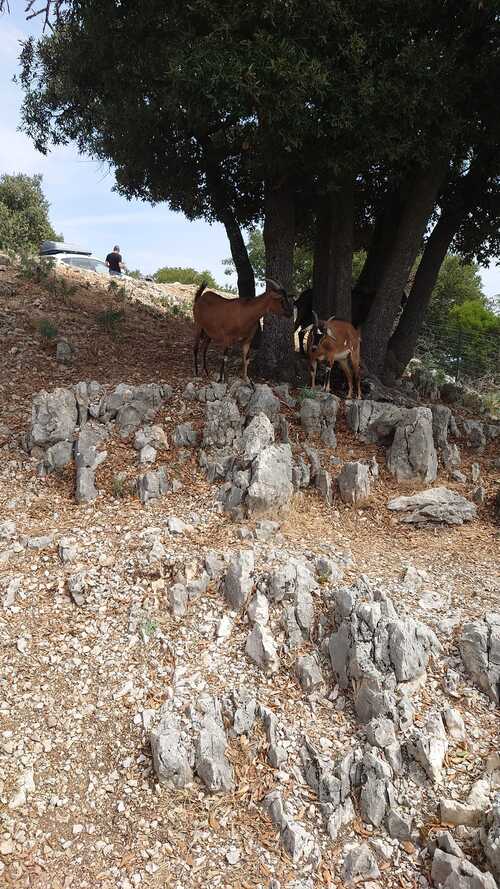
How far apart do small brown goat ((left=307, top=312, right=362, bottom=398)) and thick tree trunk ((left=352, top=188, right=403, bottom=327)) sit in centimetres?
256

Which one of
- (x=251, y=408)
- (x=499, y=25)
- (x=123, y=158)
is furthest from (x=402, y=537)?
(x=123, y=158)

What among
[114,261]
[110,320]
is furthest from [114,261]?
[110,320]

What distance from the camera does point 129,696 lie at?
5160 mm

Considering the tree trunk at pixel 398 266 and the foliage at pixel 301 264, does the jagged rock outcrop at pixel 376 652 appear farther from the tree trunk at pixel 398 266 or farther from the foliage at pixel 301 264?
the foliage at pixel 301 264

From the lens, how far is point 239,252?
11.8 m

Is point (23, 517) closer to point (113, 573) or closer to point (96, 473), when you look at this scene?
point (96, 473)

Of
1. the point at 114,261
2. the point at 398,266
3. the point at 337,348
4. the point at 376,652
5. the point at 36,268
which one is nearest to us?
the point at 376,652

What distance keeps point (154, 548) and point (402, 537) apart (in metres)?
2.96

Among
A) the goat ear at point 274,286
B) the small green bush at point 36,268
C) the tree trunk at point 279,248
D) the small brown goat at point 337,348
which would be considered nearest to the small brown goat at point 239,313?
the goat ear at point 274,286

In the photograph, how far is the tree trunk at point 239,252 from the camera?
11.7 meters

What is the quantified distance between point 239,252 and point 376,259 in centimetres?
294

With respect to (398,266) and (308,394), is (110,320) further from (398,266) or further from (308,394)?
(398,266)

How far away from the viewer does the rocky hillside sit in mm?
4305

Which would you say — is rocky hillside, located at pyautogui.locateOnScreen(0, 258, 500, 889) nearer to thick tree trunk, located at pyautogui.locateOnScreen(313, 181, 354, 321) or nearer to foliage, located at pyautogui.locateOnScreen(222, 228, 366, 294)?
thick tree trunk, located at pyautogui.locateOnScreen(313, 181, 354, 321)
